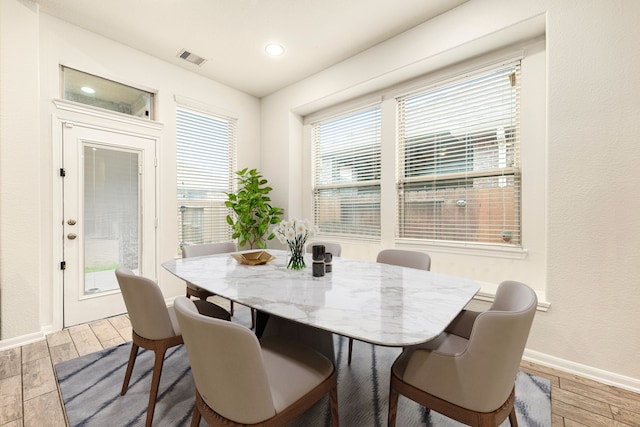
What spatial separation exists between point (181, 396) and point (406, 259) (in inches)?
72.4

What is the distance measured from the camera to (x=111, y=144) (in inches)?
126

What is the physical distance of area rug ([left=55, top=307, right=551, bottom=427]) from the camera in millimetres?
1621

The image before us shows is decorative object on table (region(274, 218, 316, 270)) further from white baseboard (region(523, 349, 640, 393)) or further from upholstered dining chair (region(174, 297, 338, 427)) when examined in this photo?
white baseboard (region(523, 349, 640, 393))

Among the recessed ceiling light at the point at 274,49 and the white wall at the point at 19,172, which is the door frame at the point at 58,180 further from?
the recessed ceiling light at the point at 274,49

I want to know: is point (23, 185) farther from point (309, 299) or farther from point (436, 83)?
point (436, 83)

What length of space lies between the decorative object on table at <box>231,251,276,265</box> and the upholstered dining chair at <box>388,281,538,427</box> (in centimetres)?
131

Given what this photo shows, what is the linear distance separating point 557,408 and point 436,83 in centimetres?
288

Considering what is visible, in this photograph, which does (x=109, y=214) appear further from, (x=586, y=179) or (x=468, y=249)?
(x=586, y=179)

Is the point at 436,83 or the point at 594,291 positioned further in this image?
the point at 436,83

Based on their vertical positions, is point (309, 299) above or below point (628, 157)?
below

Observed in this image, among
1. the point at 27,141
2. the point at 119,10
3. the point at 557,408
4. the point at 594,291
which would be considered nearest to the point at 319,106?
the point at 119,10

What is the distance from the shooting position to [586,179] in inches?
80.9

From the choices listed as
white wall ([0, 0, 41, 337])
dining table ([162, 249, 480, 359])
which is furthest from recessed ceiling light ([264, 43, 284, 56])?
dining table ([162, 249, 480, 359])

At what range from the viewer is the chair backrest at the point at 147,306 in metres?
1.51
